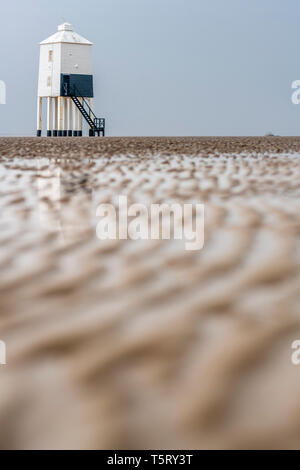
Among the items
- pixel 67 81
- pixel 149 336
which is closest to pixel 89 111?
pixel 67 81

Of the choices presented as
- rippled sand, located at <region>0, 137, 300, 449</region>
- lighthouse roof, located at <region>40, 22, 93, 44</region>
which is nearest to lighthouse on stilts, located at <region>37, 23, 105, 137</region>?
lighthouse roof, located at <region>40, 22, 93, 44</region>

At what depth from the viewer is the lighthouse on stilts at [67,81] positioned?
2936cm

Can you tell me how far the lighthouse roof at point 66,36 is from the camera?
97.5 ft

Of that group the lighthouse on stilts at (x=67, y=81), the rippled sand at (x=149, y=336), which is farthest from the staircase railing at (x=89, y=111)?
the rippled sand at (x=149, y=336)

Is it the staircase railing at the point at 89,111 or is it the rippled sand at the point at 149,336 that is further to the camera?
the staircase railing at the point at 89,111

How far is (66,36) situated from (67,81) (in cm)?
211

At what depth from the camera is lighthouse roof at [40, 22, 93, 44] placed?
29.7 metres

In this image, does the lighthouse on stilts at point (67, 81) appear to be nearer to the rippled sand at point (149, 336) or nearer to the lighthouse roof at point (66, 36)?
the lighthouse roof at point (66, 36)

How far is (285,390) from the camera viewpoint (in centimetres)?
133

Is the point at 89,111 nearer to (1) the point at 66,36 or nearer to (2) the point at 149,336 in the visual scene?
(1) the point at 66,36

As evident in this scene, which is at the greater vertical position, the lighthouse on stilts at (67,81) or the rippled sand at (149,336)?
the lighthouse on stilts at (67,81)

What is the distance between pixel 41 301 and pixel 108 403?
692 millimetres

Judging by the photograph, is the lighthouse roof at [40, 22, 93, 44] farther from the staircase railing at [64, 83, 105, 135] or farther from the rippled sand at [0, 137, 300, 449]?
the rippled sand at [0, 137, 300, 449]

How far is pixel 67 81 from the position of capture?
29469mm
